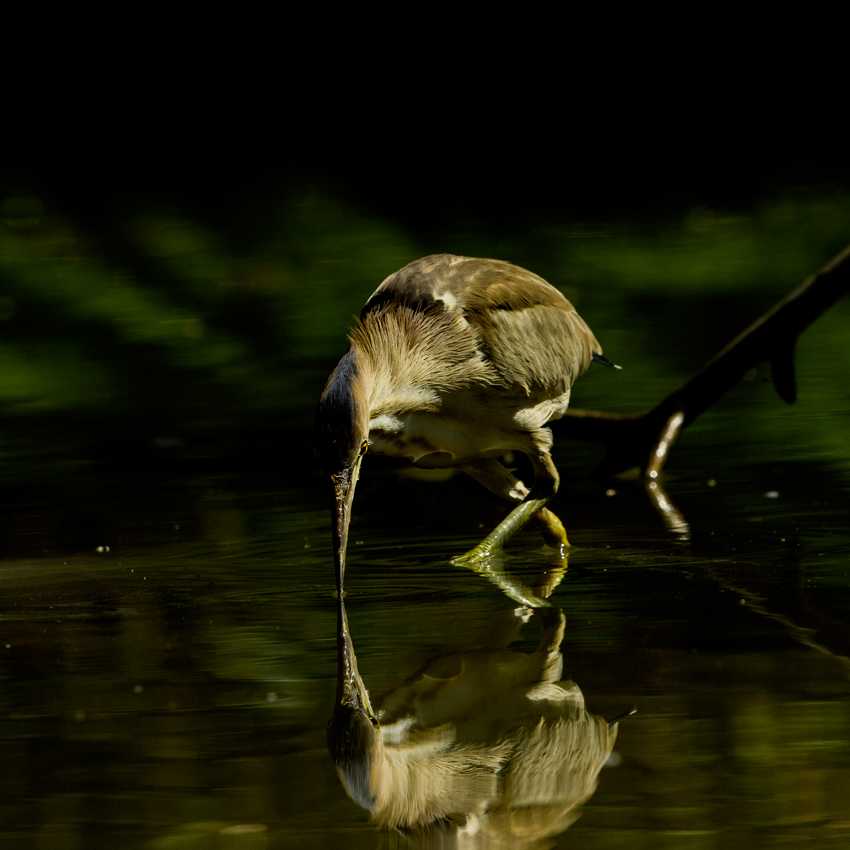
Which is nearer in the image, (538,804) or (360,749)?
(538,804)

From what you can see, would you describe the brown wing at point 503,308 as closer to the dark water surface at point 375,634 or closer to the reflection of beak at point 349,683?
the dark water surface at point 375,634

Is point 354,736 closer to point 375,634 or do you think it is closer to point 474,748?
point 474,748

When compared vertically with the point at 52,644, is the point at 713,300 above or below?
below

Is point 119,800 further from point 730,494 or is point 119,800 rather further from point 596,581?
point 730,494

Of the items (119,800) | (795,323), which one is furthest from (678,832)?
(795,323)

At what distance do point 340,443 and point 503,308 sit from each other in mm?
1699

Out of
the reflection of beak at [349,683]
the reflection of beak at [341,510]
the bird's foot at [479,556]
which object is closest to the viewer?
the reflection of beak at [349,683]

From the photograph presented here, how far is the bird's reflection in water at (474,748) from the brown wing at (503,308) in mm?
2189

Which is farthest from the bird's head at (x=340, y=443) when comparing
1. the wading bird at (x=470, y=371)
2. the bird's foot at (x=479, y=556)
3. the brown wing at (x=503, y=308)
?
the brown wing at (x=503, y=308)

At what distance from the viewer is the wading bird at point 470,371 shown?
6.75 m

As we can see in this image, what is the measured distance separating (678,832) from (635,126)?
54.5ft

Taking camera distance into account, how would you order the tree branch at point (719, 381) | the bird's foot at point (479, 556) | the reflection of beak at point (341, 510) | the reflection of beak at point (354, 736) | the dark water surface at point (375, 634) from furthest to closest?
the tree branch at point (719, 381) → the bird's foot at point (479, 556) → the reflection of beak at point (341, 510) → the reflection of beak at point (354, 736) → the dark water surface at point (375, 634)

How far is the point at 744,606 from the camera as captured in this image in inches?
229

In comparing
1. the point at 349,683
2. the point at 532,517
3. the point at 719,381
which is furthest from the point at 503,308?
the point at 349,683
